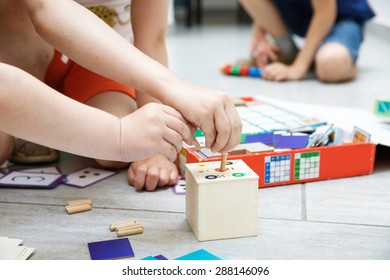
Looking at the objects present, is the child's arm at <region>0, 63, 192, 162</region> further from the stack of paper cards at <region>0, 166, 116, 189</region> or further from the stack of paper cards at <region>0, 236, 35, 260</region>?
the stack of paper cards at <region>0, 166, 116, 189</region>

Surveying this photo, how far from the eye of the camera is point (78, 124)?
2.16ft

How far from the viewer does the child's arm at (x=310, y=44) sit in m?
1.85

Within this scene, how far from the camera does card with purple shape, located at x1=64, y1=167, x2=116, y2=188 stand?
0.94m

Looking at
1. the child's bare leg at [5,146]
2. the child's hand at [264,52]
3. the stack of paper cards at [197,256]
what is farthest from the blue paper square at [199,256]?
the child's hand at [264,52]

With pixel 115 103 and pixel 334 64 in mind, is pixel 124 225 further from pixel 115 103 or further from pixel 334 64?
pixel 334 64

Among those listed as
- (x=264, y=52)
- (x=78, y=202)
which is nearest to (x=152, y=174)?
(x=78, y=202)

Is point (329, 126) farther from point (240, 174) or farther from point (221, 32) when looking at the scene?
point (221, 32)

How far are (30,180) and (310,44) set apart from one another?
123cm

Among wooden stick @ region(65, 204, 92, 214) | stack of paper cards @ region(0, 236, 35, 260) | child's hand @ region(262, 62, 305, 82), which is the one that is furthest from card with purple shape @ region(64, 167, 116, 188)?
child's hand @ region(262, 62, 305, 82)

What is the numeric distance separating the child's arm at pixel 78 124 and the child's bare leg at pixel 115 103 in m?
0.35

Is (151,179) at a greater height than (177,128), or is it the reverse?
(177,128)

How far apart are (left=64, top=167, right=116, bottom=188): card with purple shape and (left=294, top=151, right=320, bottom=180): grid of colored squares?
331 mm

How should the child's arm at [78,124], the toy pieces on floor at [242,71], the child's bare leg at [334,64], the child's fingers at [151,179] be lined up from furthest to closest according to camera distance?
the toy pieces on floor at [242,71], the child's bare leg at [334,64], the child's fingers at [151,179], the child's arm at [78,124]

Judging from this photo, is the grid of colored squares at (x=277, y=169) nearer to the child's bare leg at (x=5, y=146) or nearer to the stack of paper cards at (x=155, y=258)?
the stack of paper cards at (x=155, y=258)
